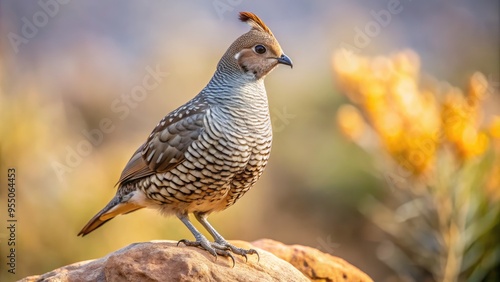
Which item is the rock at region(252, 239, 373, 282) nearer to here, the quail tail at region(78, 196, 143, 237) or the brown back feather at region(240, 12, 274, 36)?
the quail tail at region(78, 196, 143, 237)

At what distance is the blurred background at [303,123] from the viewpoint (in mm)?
6297

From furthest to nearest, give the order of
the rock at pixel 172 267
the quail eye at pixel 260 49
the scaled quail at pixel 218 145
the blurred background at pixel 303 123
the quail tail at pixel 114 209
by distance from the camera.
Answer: the blurred background at pixel 303 123 < the quail tail at pixel 114 209 < the quail eye at pixel 260 49 < the scaled quail at pixel 218 145 < the rock at pixel 172 267

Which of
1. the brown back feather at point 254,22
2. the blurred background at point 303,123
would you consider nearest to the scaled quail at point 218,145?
the brown back feather at point 254,22

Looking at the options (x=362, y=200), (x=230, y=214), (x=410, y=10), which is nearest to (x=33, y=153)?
(x=230, y=214)

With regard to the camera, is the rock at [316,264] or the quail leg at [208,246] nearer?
the quail leg at [208,246]

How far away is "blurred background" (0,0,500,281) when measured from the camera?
630 cm

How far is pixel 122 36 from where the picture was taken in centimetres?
1152

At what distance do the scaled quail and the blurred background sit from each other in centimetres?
204

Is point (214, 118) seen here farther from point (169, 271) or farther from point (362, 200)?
point (362, 200)

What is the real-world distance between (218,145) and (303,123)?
6588 millimetres

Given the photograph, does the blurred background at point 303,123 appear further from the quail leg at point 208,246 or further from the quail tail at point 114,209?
the quail leg at point 208,246

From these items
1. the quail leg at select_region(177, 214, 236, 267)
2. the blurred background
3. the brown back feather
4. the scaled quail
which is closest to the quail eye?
the scaled quail

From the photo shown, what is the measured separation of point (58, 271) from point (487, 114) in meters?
7.80

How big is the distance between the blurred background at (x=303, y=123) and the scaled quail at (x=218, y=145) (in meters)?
2.04
